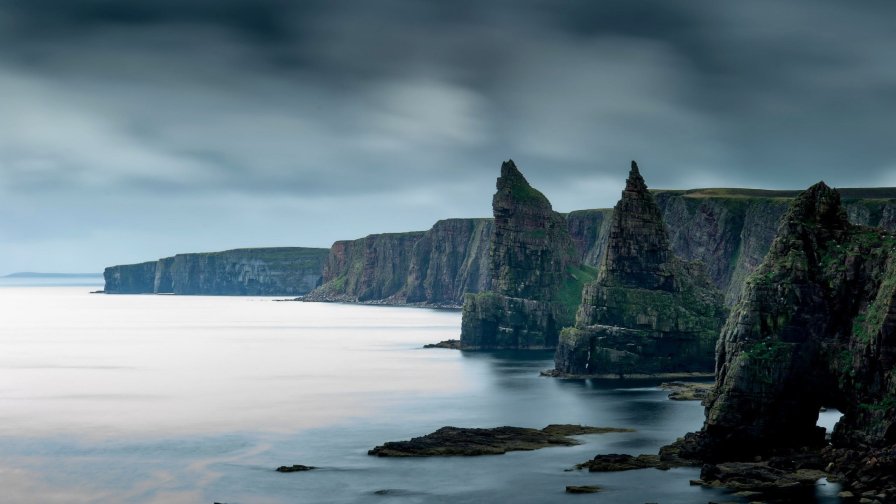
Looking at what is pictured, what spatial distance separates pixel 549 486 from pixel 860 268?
32.4 m

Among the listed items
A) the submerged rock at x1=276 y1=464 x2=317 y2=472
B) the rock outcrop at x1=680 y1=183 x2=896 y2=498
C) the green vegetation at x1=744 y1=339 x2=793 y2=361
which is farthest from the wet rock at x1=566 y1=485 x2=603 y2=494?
the submerged rock at x1=276 y1=464 x2=317 y2=472

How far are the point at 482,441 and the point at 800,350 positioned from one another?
34.1 m

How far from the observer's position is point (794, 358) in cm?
9800

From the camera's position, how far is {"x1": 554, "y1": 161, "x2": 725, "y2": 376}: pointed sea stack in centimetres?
18538

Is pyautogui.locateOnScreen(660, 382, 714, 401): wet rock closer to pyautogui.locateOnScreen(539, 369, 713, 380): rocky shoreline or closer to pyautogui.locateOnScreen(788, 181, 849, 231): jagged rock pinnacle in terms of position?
pyautogui.locateOnScreen(539, 369, 713, 380): rocky shoreline

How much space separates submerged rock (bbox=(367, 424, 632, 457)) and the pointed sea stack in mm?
60094

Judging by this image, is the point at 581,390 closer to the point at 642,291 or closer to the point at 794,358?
the point at 642,291

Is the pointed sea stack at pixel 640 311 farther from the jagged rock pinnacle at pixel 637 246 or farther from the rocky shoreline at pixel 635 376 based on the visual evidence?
the rocky shoreline at pixel 635 376

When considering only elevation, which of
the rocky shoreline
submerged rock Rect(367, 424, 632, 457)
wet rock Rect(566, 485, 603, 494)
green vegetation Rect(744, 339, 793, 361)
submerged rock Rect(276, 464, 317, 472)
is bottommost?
submerged rock Rect(276, 464, 317, 472)

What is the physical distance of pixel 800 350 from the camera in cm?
9838

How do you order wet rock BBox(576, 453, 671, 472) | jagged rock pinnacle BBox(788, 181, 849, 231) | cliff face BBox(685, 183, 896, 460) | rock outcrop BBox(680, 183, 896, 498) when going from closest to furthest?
rock outcrop BBox(680, 183, 896, 498)
cliff face BBox(685, 183, 896, 460)
wet rock BBox(576, 453, 671, 472)
jagged rock pinnacle BBox(788, 181, 849, 231)

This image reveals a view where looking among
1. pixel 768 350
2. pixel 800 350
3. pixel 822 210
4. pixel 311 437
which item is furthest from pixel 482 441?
pixel 822 210

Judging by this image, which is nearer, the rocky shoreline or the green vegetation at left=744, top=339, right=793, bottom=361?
the green vegetation at left=744, top=339, right=793, bottom=361

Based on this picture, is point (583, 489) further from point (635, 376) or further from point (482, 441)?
point (635, 376)
